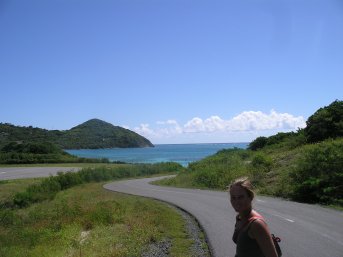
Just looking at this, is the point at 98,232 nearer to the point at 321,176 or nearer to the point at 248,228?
the point at 321,176

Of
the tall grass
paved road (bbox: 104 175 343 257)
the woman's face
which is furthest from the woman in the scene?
the tall grass

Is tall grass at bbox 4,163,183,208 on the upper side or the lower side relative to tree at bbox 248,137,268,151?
lower

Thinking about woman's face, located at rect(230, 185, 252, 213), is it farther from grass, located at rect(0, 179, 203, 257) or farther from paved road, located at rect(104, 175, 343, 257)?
grass, located at rect(0, 179, 203, 257)

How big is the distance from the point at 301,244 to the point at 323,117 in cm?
3147

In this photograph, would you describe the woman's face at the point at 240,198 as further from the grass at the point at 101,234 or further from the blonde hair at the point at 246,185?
the grass at the point at 101,234

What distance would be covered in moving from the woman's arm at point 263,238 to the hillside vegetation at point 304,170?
18.7 metres

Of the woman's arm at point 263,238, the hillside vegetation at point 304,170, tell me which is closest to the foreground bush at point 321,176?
the hillside vegetation at point 304,170

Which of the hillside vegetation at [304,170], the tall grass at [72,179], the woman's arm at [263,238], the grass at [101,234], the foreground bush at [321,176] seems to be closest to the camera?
the woman's arm at [263,238]

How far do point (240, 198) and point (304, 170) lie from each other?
2316 centimetres

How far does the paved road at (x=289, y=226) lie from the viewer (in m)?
11.5

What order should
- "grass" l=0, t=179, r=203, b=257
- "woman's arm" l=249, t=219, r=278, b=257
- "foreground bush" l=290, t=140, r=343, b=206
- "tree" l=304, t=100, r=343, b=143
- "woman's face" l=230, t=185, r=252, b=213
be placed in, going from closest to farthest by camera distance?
"woman's arm" l=249, t=219, r=278, b=257 → "woman's face" l=230, t=185, r=252, b=213 → "grass" l=0, t=179, r=203, b=257 → "foreground bush" l=290, t=140, r=343, b=206 → "tree" l=304, t=100, r=343, b=143

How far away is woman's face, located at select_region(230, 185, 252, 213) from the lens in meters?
3.90

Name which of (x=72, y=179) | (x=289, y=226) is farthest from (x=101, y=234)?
(x=72, y=179)

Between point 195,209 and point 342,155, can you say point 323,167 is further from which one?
point 195,209
